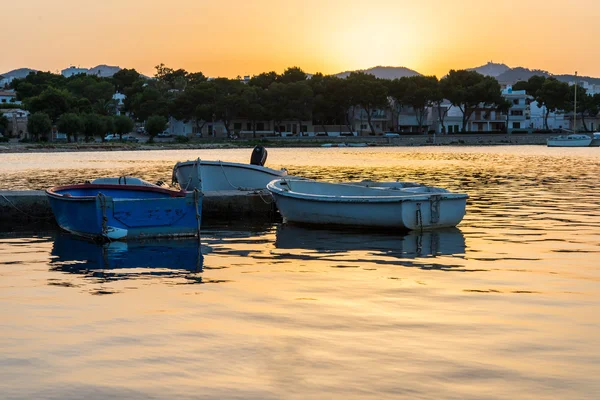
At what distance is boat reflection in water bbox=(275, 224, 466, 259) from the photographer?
65.4 feet

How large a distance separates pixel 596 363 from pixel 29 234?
18516 millimetres

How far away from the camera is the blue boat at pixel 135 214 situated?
68.7ft

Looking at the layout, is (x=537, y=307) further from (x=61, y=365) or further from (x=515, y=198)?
(x=515, y=198)

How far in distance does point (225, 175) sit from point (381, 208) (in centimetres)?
974

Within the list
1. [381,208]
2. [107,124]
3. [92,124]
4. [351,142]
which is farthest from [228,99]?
[381,208]

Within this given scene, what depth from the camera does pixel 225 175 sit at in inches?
1216

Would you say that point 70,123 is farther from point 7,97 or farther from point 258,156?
point 258,156

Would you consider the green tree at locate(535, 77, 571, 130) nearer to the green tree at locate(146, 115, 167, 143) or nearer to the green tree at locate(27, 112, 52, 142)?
the green tree at locate(146, 115, 167, 143)

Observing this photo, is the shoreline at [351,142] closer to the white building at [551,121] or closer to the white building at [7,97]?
the white building at [551,121]

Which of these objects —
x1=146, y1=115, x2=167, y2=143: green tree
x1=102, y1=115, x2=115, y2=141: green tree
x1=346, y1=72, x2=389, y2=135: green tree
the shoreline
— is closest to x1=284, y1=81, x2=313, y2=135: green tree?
the shoreline

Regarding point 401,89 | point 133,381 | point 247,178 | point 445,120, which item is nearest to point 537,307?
point 133,381

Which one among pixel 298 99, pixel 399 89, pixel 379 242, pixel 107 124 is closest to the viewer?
pixel 379 242

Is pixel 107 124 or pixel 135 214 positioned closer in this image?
pixel 135 214

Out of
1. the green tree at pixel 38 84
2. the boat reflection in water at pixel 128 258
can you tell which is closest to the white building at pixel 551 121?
the green tree at pixel 38 84
